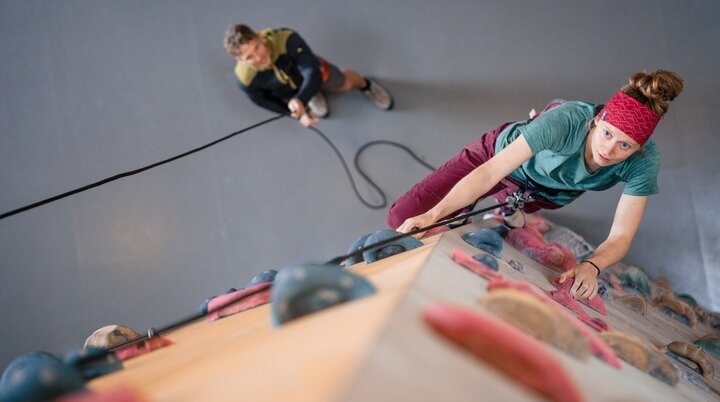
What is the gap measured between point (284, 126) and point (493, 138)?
99cm

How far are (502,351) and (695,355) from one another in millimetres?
920

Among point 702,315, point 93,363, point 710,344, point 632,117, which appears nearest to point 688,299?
point 702,315

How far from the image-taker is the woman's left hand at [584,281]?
1.10 m

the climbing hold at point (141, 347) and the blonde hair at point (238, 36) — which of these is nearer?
the climbing hold at point (141, 347)

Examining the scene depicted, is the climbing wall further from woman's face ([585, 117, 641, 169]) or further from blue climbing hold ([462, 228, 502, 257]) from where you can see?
woman's face ([585, 117, 641, 169])

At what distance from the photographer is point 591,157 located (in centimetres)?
119

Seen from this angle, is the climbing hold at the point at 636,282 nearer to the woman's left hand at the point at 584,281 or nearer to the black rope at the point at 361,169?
the woman's left hand at the point at 584,281

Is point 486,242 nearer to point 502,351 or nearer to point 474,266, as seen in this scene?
point 474,266

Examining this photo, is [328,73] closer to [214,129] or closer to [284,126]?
[284,126]

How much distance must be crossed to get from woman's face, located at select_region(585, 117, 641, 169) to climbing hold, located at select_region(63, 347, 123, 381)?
3.16 ft

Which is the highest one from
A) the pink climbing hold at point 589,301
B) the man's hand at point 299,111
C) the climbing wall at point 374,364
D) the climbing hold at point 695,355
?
the man's hand at point 299,111

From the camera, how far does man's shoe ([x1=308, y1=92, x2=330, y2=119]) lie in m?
2.12

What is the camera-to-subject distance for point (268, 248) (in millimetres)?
2125

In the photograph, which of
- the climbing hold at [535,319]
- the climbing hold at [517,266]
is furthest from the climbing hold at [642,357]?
the climbing hold at [517,266]
